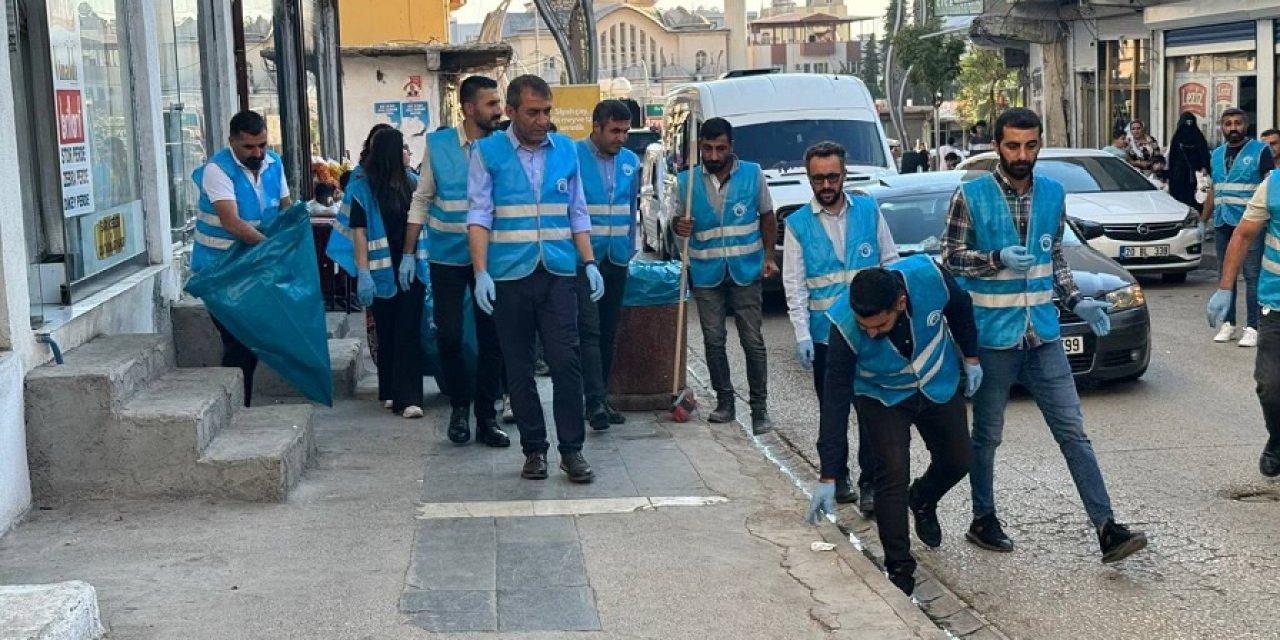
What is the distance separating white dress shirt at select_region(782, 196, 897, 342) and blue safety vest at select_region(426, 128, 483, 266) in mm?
1873

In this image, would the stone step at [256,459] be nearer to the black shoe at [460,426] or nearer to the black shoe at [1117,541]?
the black shoe at [460,426]

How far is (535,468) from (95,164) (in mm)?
2906

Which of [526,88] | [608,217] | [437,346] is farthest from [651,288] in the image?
[526,88]

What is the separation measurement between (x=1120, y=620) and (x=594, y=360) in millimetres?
3920

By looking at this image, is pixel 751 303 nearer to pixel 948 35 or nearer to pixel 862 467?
pixel 862 467

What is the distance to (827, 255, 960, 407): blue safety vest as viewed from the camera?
6.22 metres

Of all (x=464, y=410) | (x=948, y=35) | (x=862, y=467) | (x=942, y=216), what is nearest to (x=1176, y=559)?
(x=862, y=467)

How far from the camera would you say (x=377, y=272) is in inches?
372

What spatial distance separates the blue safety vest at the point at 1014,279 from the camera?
22.2 feet

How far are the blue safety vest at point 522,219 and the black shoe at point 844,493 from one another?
169 centimetres

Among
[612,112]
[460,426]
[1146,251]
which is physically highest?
[612,112]

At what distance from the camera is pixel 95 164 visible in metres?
8.54

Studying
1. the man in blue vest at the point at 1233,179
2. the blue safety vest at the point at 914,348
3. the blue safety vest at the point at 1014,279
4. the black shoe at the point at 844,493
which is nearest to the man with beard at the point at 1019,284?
the blue safety vest at the point at 1014,279

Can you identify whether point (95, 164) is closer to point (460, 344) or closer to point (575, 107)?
point (460, 344)
